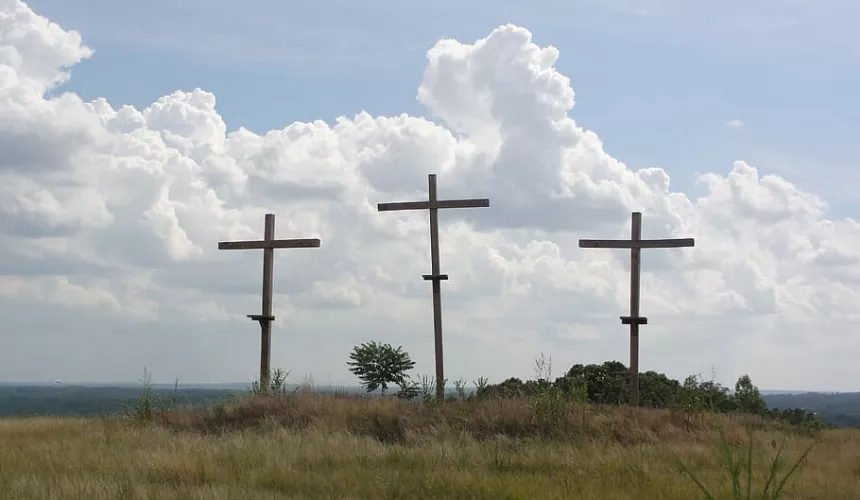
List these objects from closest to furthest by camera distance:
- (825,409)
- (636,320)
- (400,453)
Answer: (400,453) → (636,320) → (825,409)

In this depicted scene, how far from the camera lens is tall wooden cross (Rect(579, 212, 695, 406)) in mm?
19609

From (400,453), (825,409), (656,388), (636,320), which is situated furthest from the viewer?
(825,409)

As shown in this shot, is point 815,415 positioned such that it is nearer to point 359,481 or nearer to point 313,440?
point 313,440

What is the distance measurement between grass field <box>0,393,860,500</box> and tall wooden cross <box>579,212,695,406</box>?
2629 millimetres

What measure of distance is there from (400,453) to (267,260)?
9569mm

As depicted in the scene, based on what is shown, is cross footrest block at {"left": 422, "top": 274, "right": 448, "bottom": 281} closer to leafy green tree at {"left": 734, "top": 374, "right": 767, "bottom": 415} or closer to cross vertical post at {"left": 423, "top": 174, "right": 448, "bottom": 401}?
cross vertical post at {"left": 423, "top": 174, "right": 448, "bottom": 401}

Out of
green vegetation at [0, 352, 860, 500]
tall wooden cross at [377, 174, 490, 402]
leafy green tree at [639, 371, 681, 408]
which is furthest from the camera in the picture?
leafy green tree at [639, 371, 681, 408]

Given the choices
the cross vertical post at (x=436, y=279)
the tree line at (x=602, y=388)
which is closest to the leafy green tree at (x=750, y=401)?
the tree line at (x=602, y=388)

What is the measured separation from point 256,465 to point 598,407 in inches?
315

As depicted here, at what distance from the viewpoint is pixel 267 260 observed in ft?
69.1

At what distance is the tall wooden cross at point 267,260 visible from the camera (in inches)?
815

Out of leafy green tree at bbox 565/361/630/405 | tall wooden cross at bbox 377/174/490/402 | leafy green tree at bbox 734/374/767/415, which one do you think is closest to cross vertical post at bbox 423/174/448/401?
tall wooden cross at bbox 377/174/490/402

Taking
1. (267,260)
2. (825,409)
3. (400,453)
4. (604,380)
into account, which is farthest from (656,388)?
(400,453)

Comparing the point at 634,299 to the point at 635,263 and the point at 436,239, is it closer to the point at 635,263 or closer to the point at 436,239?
the point at 635,263
